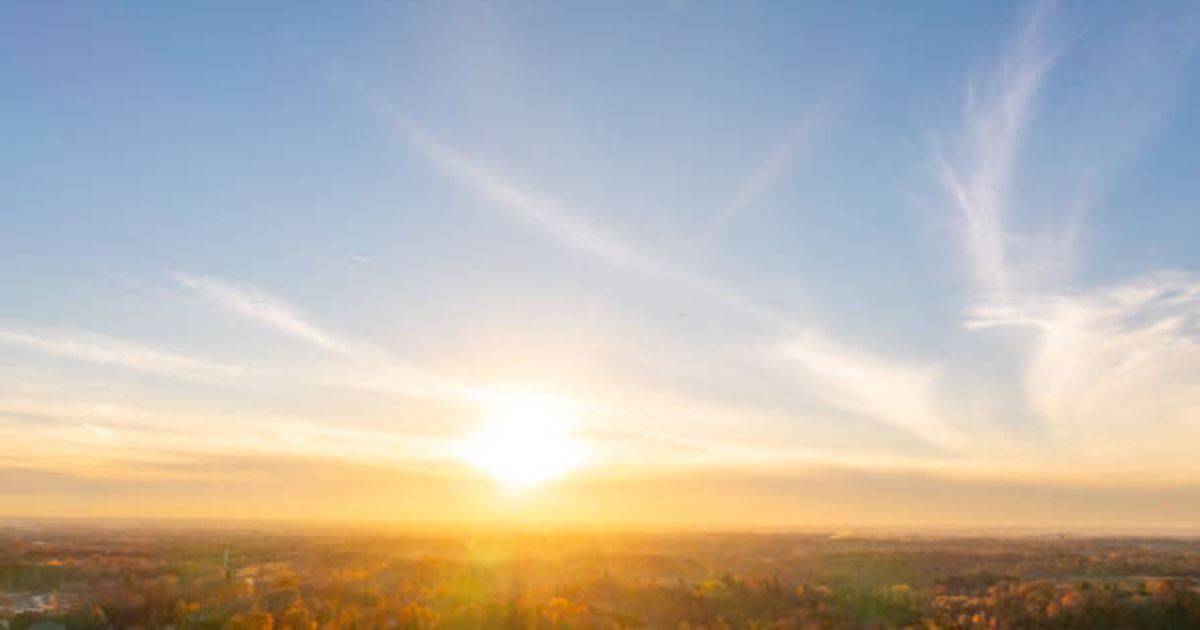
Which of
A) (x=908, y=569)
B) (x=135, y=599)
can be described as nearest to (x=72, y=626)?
(x=135, y=599)

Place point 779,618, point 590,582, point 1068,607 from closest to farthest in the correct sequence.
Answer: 1. point 1068,607
2. point 779,618
3. point 590,582

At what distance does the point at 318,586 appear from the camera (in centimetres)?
4031

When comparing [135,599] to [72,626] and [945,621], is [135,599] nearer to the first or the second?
[72,626]

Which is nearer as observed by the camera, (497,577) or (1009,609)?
(1009,609)

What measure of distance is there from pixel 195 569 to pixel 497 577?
20.9 m

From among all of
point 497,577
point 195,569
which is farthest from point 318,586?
point 195,569

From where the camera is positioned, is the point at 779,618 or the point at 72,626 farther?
the point at 779,618

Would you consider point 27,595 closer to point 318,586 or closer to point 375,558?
point 318,586

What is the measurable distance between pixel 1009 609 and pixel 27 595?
48.4 meters

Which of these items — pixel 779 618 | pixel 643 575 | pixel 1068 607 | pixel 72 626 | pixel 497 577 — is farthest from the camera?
pixel 643 575

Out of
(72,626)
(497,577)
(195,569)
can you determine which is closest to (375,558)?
(195,569)

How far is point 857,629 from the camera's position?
32094 mm

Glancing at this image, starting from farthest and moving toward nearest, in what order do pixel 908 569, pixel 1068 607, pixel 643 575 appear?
1. pixel 908 569
2. pixel 643 575
3. pixel 1068 607

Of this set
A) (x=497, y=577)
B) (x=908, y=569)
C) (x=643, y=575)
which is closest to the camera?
(x=497, y=577)
